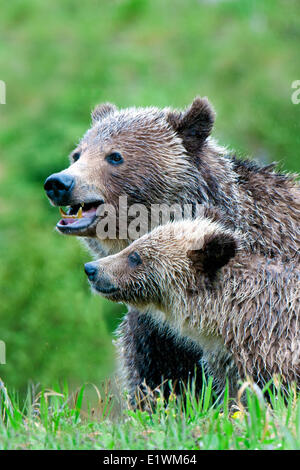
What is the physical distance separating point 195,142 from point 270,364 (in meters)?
2.22

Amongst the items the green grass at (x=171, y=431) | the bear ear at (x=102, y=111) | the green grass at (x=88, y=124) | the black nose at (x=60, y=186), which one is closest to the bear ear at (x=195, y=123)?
the bear ear at (x=102, y=111)

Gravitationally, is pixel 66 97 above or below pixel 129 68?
below

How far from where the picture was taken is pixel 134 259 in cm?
635

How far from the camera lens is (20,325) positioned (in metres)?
17.4

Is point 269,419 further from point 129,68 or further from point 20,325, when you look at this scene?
point 129,68

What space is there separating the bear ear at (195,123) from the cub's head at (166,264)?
0.93 m

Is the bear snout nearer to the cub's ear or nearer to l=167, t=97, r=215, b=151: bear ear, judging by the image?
the cub's ear

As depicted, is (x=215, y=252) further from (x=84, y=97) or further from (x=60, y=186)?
(x=84, y=97)

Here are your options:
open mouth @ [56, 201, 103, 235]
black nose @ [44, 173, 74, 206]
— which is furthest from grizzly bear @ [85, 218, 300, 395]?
black nose @ [44, 173, 74, 206]

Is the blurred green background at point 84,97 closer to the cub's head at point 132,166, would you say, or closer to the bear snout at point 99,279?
the cub's head at point 132,166

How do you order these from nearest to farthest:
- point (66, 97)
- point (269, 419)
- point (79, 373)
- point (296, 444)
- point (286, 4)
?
point (296, 444)
point (269, 419)
point (79, 373)
point (286, 4)
point (66, 97)

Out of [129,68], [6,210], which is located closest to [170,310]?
[6,210]

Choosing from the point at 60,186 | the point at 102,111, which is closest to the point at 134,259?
the point at 60,186

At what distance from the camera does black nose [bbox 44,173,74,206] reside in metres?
6.56
